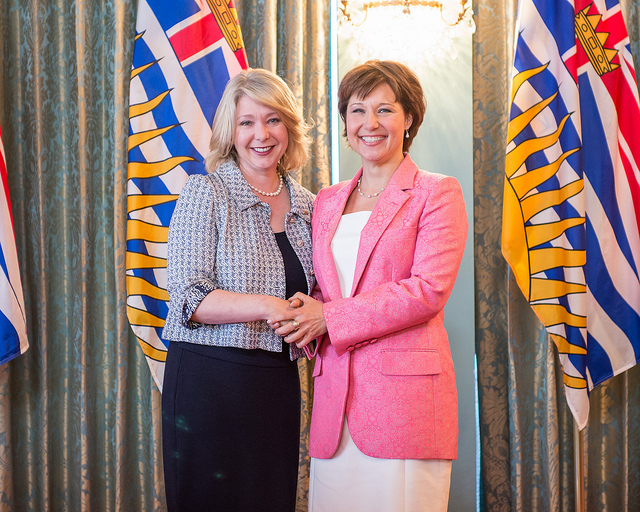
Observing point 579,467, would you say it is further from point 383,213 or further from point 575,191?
point 383,213

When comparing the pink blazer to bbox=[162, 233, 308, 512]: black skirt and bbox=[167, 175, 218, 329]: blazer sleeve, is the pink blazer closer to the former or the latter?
bbox=[162, 233, 308, 512]: black skirt

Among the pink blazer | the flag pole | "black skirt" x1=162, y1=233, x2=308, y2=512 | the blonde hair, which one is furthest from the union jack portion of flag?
"black skirt" x1=162, y1=233, x2=308, y2=512

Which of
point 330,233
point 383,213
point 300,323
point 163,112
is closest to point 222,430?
point 300,323

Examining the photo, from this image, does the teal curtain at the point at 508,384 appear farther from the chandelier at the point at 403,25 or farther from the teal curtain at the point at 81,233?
the teal curtain at the point at 81,233

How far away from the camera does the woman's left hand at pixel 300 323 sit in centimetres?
167

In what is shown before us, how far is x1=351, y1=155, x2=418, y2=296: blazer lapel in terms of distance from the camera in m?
1.68

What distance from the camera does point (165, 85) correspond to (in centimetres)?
267

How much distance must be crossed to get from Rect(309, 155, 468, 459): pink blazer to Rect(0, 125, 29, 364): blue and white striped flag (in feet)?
5.01

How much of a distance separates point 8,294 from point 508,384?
245cm

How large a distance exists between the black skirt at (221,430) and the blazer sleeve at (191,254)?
0.15 meters

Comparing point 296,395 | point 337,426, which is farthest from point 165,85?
point 337,426

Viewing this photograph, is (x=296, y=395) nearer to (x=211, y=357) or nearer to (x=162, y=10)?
(x=211, y=357)

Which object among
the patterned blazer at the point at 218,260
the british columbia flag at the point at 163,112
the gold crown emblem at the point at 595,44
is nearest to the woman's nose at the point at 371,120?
the patterned blazer at the point at 218,260

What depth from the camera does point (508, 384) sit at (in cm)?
300
